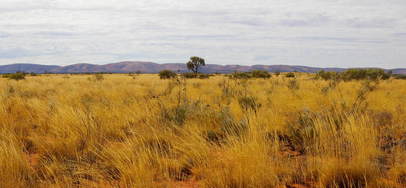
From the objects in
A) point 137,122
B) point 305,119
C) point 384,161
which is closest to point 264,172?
point 384,161

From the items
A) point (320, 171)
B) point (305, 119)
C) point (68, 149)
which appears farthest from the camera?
point (305, 119)

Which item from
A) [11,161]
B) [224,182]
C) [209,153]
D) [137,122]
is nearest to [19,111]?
[137,122]

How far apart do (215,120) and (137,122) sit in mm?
1631

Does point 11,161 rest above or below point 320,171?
above

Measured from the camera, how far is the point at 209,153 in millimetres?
3289

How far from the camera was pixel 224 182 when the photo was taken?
8.61ft

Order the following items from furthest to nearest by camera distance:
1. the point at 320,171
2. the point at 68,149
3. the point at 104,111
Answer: the point at 104,111 < the point at 68,149 < the point at 320,171

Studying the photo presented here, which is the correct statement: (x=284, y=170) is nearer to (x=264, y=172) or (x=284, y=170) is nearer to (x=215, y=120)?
(x=264, y=172)

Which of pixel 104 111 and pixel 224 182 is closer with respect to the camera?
pixel 224 182

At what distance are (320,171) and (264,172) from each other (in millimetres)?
671

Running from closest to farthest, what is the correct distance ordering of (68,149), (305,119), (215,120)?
(68,149) → (305,119) → (215,120)

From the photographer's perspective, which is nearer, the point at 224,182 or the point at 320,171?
the point at 224,182

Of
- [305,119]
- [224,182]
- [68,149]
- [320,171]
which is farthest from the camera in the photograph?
[305,119]

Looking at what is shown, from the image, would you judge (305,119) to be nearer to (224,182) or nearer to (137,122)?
(224,182)
